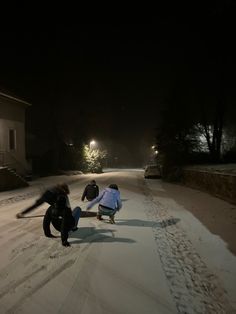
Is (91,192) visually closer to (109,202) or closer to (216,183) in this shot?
(109,202)

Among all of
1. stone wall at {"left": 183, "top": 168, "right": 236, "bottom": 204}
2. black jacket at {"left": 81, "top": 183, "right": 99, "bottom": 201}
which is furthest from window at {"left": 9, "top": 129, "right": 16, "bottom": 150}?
black jacket at {"left": 81, "top": 183, "right": 99, "bottom": 201}

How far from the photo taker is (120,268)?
6.12 metres

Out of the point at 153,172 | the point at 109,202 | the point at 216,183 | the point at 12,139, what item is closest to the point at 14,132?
the point at 12,139

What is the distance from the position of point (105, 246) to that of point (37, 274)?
2.10m

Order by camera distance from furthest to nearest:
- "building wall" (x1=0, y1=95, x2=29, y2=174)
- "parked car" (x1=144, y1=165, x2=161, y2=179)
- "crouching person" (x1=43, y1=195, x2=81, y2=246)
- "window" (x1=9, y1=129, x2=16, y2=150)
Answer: "parked car" (x1=144, y1=165, x2=161, y2=179), "window" (x1=9, y1=129, x2=16, y2=150), "building wall" (x1=0, y1=95, x2=29, y2=174), "crouching person" (x1=43, y1=195, x2=81, y2=246)

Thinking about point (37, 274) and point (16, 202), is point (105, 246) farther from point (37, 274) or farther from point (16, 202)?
point (16, 202)

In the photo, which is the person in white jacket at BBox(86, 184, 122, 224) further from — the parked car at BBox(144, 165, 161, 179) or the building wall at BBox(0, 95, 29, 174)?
the parked car at BBox(144, 165, 161, 179)

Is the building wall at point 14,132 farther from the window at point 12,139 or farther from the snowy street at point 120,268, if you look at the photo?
the snowy street at point 120,268

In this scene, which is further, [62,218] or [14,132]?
[14,132]

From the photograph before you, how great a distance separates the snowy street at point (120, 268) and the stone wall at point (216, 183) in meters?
4.50

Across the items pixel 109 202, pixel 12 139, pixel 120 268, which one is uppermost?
pixel 12 139

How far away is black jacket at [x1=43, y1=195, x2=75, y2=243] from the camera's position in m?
7.53

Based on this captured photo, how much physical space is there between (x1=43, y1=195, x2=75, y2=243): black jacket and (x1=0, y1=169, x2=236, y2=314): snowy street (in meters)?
0.30

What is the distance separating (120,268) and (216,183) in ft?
40.1
